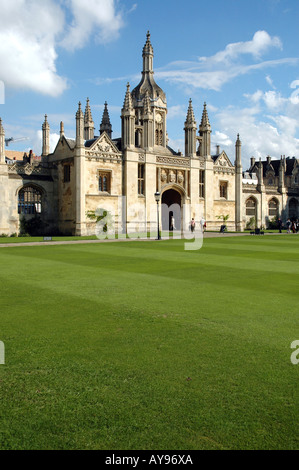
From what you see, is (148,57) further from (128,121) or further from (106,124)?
(128,121)

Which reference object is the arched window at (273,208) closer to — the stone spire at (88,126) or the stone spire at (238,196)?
the stone spire at (238,196)

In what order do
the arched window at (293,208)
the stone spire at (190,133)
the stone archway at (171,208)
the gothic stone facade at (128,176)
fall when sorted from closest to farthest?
the gothic stone facade at (128,176) < the stone spire at (190,133) < the stone archway at (171,208) < the arched window at (293,208)

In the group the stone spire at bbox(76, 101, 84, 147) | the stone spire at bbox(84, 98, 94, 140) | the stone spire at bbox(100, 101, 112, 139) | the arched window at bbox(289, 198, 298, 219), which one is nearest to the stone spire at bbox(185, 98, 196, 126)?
the stone spire at bbox(100, 101, 112, 139)

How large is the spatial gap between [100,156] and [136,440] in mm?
37799

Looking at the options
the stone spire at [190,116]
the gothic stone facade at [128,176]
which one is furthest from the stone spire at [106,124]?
the stone spire at [190,116]

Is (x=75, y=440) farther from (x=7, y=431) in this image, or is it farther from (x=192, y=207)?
(x=192, y=207)

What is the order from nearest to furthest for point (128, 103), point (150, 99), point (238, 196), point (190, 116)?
point (128, 103) < point (150, 99) < point (190, 116) < point (238, 196)

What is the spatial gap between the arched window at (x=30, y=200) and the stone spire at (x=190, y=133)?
56.8ft

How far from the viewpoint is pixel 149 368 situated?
4957mm

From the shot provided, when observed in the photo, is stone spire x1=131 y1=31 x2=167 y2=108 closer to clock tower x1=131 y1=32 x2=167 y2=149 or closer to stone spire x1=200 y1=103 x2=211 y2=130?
clock tower x1=131 y1=32 x2=167 y2=149

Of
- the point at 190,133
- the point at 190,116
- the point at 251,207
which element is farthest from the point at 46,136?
the point at 251,207

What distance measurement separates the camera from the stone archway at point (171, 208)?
156 ft

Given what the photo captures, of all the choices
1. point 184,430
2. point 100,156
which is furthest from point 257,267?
point 100,156

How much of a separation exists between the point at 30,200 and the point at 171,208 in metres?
15.5
